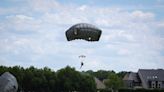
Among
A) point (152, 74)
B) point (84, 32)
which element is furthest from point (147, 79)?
point (84, 32)

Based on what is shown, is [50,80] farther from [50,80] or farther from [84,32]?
[84,32]

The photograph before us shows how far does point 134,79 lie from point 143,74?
3884 mm

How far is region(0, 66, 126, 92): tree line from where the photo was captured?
9056cm

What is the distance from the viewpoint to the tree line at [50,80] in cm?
9056

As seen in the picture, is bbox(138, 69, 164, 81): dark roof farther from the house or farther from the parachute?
the parachute

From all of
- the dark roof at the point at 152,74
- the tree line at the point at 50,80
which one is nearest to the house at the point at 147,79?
the dark roof at the point at 152,74

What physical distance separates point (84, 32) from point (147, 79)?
3107 inches

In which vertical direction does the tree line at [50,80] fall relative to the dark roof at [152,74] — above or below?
below

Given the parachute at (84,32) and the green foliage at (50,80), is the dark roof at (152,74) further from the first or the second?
the parachute at (84,32)

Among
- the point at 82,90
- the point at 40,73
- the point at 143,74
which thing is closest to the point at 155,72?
the point at 143,74

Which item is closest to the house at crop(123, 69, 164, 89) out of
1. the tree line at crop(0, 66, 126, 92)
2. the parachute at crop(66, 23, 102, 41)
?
the tree line at crop(0, 66, 126, 92)

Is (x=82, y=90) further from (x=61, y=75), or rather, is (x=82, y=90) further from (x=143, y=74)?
(x=143, y=74)

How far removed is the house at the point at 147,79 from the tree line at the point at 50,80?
23087 millimetres

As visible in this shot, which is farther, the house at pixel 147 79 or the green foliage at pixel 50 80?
the house at pixel 147 79
